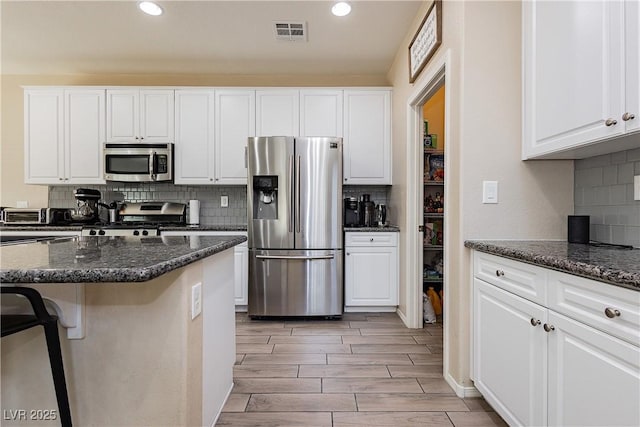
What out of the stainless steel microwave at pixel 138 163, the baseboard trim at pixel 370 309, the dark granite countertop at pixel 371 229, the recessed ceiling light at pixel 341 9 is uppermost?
the recessed ceiling light at pixel 341 9

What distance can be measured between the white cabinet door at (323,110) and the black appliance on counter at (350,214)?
74 centimetres

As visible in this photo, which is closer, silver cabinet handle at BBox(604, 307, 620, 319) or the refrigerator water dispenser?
silver cabinet handle at BBox(604, 307, 620, 319)

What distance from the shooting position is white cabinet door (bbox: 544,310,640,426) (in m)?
0.89

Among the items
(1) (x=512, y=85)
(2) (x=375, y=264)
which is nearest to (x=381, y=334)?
(2) (x=375, y=264)

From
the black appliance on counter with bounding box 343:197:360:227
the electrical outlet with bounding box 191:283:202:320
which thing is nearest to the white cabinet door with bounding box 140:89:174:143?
the black appliance on counter with bounding box 343:197:360:227

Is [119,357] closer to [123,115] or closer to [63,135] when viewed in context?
[123,115]

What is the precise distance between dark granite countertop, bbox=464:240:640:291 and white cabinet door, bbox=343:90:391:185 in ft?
6.75

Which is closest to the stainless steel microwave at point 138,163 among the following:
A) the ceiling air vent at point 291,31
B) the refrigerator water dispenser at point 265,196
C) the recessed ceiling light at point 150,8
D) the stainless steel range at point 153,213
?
the stainless steel range at point 153,213

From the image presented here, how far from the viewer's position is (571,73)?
1.44 meters

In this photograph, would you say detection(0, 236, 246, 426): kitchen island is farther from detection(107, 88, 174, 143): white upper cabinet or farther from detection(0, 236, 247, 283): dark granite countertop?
detection(107, 88, 174, 143): white upper cabinet

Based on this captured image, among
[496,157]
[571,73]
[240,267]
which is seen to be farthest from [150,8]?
[571,73]

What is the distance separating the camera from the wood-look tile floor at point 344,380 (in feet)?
5.47

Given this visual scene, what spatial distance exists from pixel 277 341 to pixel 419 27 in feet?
8.60

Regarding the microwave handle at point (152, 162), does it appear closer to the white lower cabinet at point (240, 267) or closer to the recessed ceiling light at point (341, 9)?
the white lower cabinet at point (240, 267)
